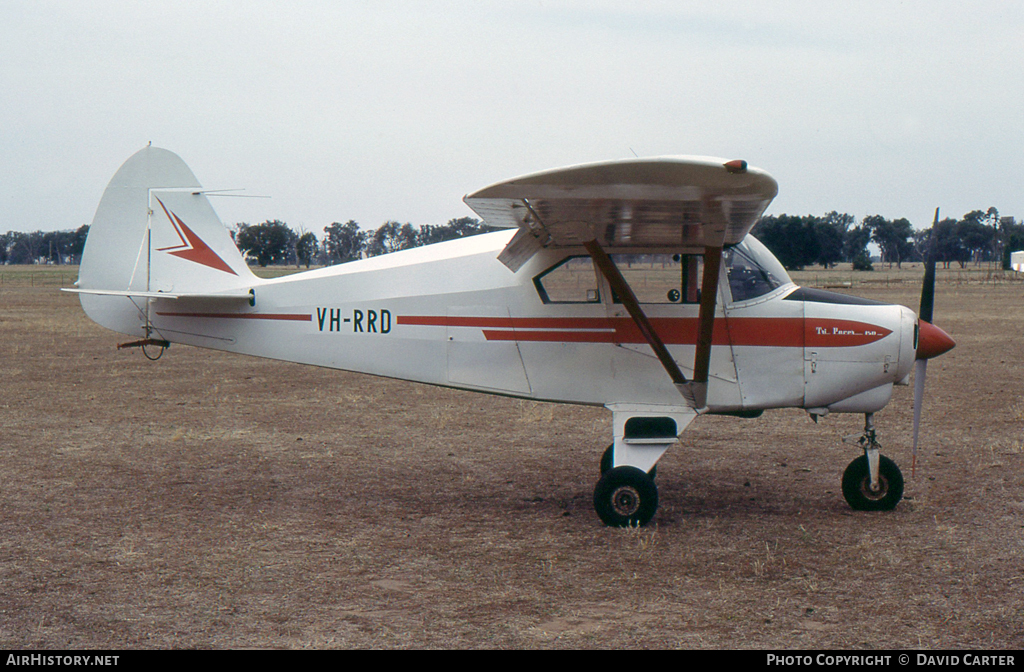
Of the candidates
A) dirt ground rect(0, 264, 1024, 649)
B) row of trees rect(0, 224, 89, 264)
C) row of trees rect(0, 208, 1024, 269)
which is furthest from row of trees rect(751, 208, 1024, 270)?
row of trees rect(0, 224, 89, 264)

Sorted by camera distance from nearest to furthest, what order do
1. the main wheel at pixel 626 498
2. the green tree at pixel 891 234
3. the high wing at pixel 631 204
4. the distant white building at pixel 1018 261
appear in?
1. the high wing at pixel 631 204
2. the main wheel at pixel 626 498
3. the distant white building at pixel 1018 261
4. the green tree at pixel 891 234

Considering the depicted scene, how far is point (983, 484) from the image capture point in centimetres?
838

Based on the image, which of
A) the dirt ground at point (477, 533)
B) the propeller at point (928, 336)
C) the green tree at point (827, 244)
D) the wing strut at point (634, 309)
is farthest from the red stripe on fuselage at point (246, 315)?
the green tree at point (827, 244)

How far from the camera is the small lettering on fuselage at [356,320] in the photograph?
25.8 ft

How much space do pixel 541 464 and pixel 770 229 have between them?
8434cm

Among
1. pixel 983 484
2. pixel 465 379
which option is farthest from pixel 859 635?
pixel 983 484

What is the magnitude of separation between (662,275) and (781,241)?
8407cm

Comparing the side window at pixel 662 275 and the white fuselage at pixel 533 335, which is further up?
the side window at pixel 662 275

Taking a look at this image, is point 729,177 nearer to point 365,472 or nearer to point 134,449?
point 365,472

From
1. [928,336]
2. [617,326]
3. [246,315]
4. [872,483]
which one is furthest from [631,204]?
[246,315]

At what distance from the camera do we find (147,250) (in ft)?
28.1

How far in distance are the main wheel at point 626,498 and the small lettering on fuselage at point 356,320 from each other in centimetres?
252

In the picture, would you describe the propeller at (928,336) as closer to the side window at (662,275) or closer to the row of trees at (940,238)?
the side window at (662,275)

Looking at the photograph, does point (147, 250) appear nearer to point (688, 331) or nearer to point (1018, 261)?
point (688, 331)
